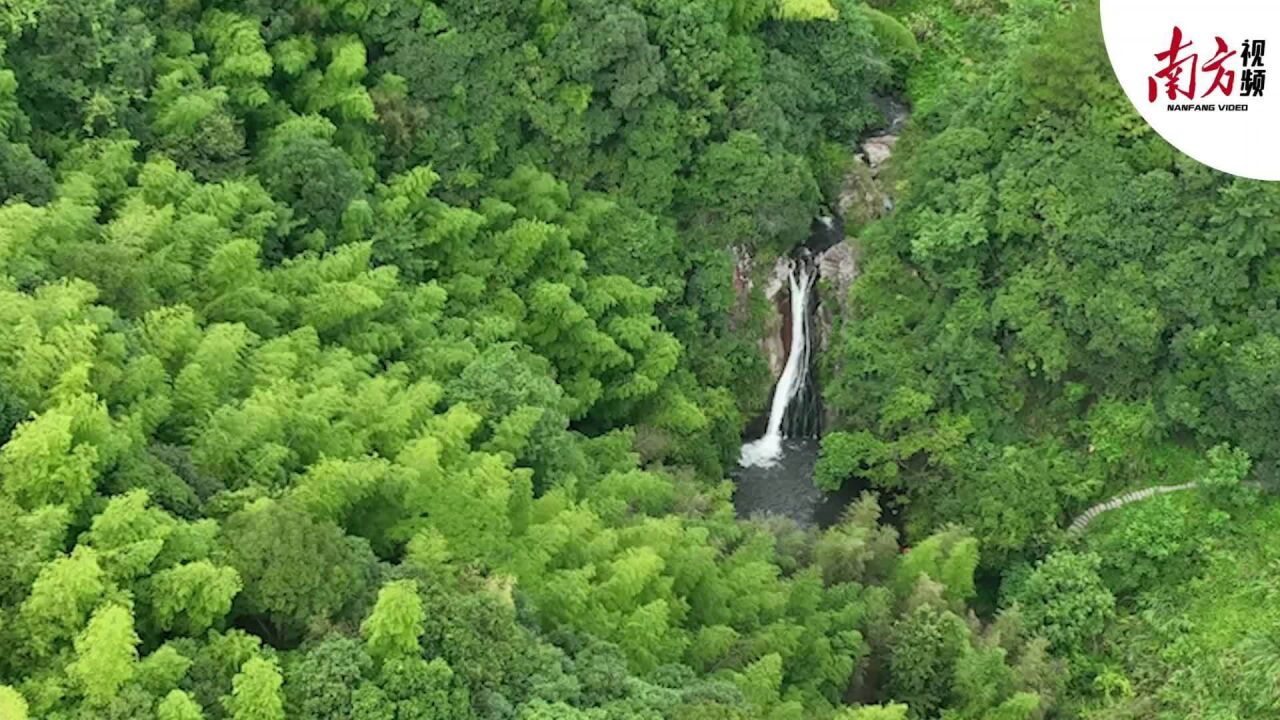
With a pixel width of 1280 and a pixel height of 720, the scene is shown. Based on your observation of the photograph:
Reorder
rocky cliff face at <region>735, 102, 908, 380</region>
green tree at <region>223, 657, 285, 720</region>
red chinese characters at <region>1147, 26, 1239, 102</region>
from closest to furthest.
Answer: green tree at <region>223, 657, 285, 720</region>
red chinese characters at <region>1147, 26, 1239, 102</region>
rocky cliff face at <region>735, 102, 908, 380</region>

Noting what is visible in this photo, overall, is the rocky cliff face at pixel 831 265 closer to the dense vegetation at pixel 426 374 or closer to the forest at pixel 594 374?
the forest at pixel 594 374

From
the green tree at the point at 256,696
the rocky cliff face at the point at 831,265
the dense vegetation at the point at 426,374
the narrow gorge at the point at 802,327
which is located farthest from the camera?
the rocky cliff face at the point at 831,265

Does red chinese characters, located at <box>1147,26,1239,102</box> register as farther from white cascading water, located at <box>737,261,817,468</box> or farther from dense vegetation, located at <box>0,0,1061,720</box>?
white cascading water, located at <box>737,261,817,468</box>

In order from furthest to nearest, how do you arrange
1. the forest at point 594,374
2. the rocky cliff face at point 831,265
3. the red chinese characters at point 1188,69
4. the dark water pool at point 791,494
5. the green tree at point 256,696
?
the rocky cliff face at point 831,265
the dark water pool at point 791,494
the red chinese characters at point 1188,69
the forest at point 594,374
the green tree at point 256,696

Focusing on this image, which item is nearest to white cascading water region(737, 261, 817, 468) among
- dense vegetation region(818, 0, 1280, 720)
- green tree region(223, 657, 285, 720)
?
dense vegetation region(818, 0, 1280, 720)

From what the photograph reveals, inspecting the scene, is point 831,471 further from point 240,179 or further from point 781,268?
point 240,179

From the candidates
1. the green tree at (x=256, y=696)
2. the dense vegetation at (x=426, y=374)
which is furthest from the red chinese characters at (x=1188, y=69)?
the green tree at (x=256, y=696)

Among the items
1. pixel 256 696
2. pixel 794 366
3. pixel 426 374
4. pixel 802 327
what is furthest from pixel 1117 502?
pixel 256 696

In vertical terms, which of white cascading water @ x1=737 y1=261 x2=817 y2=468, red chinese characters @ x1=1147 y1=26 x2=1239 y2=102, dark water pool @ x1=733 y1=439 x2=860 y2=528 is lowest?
dark water pool @ x1=733 y1=439 x2=860 y2=528
